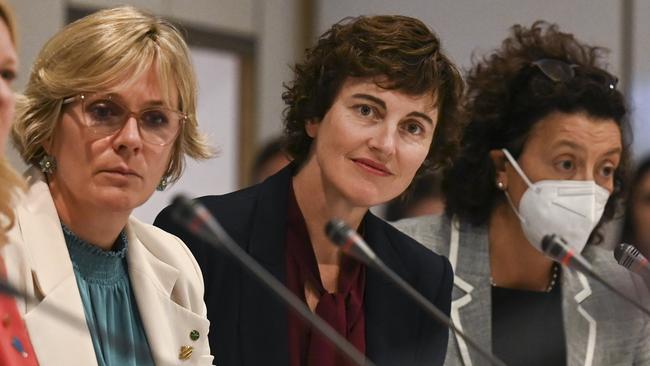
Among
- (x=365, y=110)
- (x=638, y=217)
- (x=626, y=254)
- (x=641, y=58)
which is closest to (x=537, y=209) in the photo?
(x=365, y=110)

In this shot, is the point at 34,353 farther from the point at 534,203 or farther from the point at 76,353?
the point at 534,203

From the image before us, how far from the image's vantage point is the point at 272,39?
656cm

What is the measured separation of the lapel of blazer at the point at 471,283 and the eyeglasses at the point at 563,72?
1.48 feet

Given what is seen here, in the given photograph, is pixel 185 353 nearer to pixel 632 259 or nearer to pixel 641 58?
pixel 632 259

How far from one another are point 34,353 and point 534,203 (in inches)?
59.4

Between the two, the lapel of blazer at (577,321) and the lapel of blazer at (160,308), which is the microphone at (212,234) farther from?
the lapel of blazer at (577,321)

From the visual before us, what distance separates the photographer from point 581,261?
2.09 m

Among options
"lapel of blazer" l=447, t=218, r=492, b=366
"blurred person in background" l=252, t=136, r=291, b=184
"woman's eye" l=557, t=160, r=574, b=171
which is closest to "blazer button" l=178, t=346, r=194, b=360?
"lapel of blazer" l=447, t=218, r=492, b=366

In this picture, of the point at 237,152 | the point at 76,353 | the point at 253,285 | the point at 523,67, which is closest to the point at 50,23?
the point at 237,152

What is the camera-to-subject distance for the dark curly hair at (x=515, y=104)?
10.6ft

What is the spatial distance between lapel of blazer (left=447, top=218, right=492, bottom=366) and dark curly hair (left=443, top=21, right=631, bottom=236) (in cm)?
8

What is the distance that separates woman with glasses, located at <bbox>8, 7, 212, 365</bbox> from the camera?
226 centimetres

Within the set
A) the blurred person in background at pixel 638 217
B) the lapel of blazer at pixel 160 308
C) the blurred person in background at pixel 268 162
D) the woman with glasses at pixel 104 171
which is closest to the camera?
the woman with glasses at pixel 104 171

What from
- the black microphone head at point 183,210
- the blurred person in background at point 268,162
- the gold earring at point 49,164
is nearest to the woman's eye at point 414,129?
the gold earring at point 49,164
